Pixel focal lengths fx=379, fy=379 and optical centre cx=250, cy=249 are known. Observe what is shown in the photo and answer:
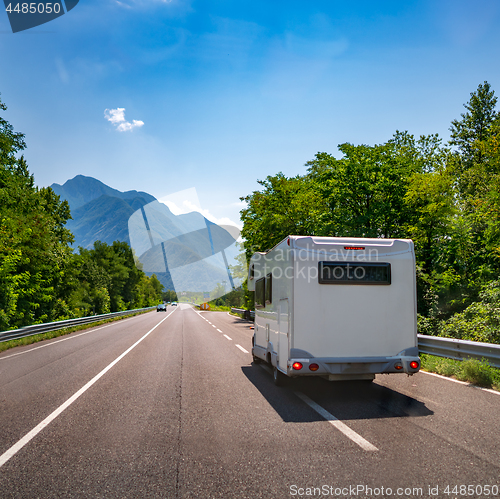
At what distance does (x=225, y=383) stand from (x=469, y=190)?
1192 inches

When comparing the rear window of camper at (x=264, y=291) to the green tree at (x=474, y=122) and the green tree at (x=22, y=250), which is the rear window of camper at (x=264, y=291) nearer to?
the green tree at (x=22, y=250)

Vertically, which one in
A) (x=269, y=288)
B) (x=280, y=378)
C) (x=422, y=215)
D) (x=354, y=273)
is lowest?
(x=280, y=378)

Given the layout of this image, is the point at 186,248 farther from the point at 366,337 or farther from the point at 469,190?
the point at 366,337

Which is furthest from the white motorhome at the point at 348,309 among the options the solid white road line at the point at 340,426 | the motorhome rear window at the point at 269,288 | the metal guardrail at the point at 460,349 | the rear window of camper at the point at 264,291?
the metal guardrail at the point at 460,349

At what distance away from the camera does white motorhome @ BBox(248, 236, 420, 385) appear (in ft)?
20.2

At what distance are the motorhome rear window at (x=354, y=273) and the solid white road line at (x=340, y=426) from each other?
201cm

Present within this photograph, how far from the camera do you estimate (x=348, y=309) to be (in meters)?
6.32

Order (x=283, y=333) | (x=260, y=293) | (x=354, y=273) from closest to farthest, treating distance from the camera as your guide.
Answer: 1. (x=354, y=273)
2. (x=283, y=333)
3. (x=260, y=293)

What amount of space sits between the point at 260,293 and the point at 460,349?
455cm

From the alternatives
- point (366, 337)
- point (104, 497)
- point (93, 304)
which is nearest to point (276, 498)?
point (104, 497)

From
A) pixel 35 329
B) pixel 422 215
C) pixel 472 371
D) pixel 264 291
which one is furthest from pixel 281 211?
pixel 472 371

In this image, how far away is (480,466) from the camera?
371 cm

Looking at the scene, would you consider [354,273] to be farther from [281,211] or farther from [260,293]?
[281,211]

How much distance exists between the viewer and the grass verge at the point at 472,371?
7365mm
